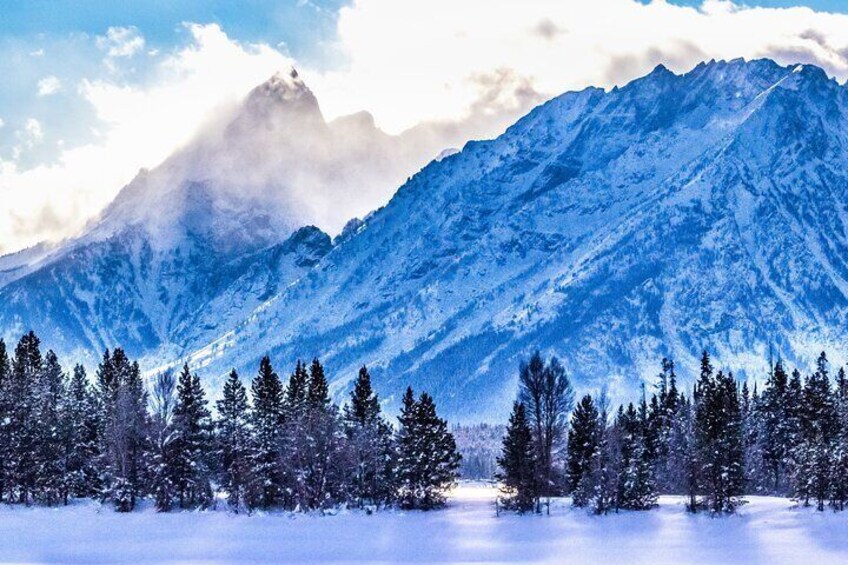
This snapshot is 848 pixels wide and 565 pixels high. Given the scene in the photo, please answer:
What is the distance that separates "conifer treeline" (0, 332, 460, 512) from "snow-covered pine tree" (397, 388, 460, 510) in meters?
0.12

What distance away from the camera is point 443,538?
12688 centimetres

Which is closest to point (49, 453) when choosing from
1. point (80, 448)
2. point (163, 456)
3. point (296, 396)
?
point (80, 448)

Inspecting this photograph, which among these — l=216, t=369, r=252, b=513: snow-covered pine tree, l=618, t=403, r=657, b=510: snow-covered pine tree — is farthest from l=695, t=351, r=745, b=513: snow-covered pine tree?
l=216, t=369, r=252, b=513: snow-covered pine tree

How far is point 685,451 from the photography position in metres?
147

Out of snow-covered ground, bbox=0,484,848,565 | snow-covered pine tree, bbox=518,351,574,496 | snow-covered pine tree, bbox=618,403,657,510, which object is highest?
snow-covered pine tree, bbox=518,351,574,496

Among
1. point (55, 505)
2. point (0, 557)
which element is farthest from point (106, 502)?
point (0, 557)

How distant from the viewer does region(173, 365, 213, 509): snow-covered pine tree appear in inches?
5738

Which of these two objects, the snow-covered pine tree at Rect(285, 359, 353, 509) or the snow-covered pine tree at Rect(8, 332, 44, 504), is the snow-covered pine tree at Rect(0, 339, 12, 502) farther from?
the snow-covered pine tree at Rect(285, 359, 353, 509)

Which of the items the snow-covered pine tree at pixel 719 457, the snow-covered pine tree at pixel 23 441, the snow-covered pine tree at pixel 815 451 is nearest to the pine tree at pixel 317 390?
the snow-covered pine tree at pixel 23 441

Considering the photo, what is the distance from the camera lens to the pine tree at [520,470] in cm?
14250

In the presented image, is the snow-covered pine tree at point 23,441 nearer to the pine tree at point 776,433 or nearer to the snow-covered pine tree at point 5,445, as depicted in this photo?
the snow-covered pine tree at point 5,445

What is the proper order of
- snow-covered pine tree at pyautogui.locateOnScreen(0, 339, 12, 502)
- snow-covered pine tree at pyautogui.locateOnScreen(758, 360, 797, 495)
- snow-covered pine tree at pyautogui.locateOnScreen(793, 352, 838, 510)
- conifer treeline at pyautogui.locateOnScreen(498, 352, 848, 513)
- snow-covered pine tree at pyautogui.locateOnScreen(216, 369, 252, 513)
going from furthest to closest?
snow-covered pine tree at pyautogui.locateOnScreen(758, 360, 797, 495) < snow-covered pine tree at pyautogui.locateOnScreen(216, 369, 252, 513) < snow-covered pine tree at pyautogui.locateOnScreen(0, 339, 12, 502) < conifer treeline at pyautogui.locateOnScreen(498, 352, 848, 513) < snow-covered pine tree at pyautogui.locateOnScreen(793, 352, 838, 510)

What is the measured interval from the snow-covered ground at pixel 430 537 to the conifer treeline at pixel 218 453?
4.87 meters

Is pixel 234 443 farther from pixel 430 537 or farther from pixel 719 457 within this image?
pixel 719 457
